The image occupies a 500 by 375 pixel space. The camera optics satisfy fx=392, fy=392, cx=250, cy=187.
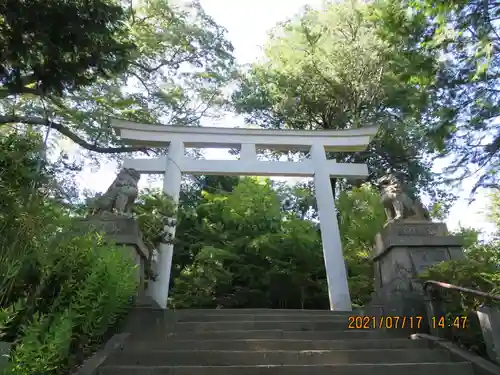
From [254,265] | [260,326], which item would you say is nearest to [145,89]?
[254,265]

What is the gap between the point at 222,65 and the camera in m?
11.7

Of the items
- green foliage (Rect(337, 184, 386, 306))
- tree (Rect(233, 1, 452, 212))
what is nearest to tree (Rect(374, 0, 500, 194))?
green foliage (Rect(337, 184, 386, 306))

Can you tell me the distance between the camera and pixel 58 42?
488cm

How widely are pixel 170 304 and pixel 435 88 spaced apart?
23.3 ft

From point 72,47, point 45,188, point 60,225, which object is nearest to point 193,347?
point 60,225

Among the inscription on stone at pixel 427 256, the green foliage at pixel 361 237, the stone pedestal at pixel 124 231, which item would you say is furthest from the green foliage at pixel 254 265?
the inscription on stone at pixel 427 256

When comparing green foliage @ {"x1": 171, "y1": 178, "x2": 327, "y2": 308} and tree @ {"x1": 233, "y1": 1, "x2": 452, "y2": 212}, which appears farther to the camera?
tree @ {"x1": 233, "y1": 1, "x2": 452, "y2": 212}

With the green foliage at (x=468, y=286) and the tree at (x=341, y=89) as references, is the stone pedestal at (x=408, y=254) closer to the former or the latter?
the green foliage at (x=468, y=286)

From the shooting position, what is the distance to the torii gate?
7.70 meters

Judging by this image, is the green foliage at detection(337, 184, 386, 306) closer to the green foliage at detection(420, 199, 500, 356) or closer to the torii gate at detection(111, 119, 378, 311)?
the torii gate at detection(111, 119, 378, 311)

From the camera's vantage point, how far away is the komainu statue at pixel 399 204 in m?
5.64

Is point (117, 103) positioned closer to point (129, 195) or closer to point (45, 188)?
point (129, 195)

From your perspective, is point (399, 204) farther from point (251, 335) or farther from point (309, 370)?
point (309, 370)
